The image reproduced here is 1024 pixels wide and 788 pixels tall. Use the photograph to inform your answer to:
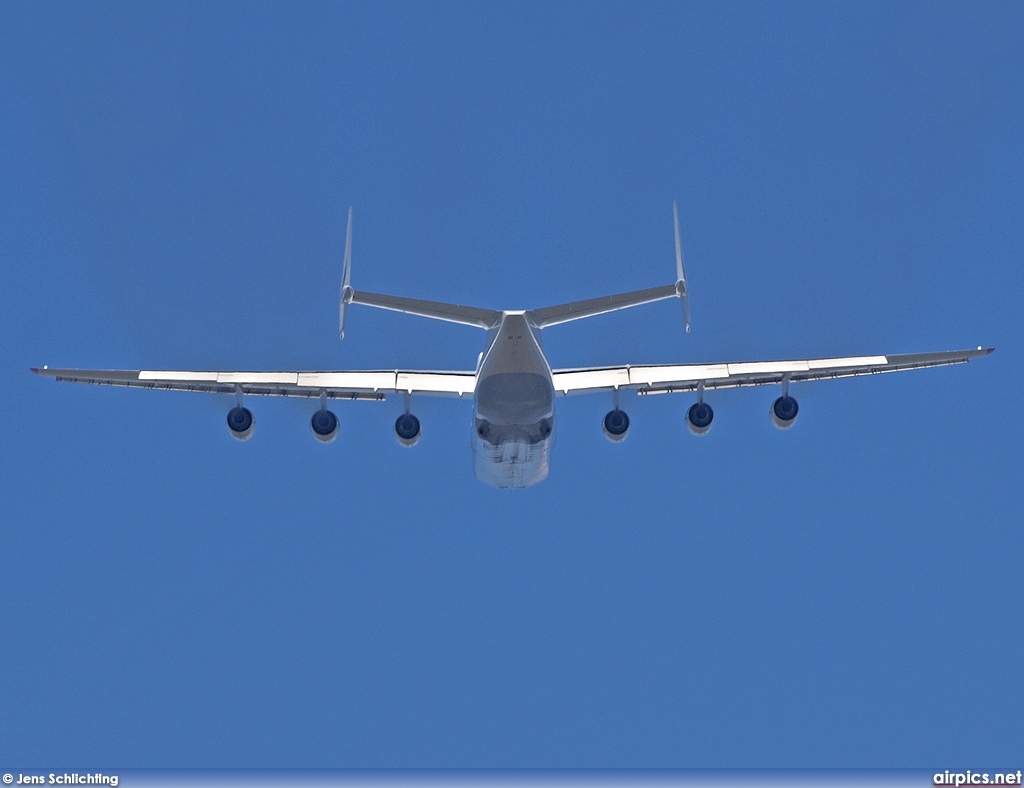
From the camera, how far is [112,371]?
173 feet

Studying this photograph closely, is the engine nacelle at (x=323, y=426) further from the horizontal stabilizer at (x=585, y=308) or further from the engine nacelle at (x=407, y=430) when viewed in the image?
the horizontal stabilizer at (x=585, y=308)


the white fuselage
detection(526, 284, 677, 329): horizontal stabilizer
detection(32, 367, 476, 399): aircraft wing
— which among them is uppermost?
detection(526, 284, 677, 329): horizontal stabilizer

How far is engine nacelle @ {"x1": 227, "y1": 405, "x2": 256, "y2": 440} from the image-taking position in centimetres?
5338

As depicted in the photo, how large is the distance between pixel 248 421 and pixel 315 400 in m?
3.27

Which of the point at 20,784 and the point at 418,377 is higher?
the point at 418,377

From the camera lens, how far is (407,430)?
53.8 m

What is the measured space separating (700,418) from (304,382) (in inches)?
485

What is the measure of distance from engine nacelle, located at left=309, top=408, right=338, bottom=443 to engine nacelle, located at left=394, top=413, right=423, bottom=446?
6.41 feet

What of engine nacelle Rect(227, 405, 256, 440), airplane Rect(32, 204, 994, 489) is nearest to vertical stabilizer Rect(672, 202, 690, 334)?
airplane Rect(32, 204, 994, 489)

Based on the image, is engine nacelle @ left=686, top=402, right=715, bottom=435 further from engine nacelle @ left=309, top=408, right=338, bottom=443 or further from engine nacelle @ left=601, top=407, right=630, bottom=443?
engine nacelle @ left=309, top=408, right=338, bottom=443

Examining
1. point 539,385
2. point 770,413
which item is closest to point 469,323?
point 539,385

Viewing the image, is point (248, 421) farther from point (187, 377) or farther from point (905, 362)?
point (905, 362)

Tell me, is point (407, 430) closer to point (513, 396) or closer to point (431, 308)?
point (431, 308)

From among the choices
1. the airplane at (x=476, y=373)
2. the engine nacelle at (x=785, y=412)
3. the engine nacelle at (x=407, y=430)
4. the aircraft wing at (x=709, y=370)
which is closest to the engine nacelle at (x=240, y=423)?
the airplane at (x=476, y=373)
